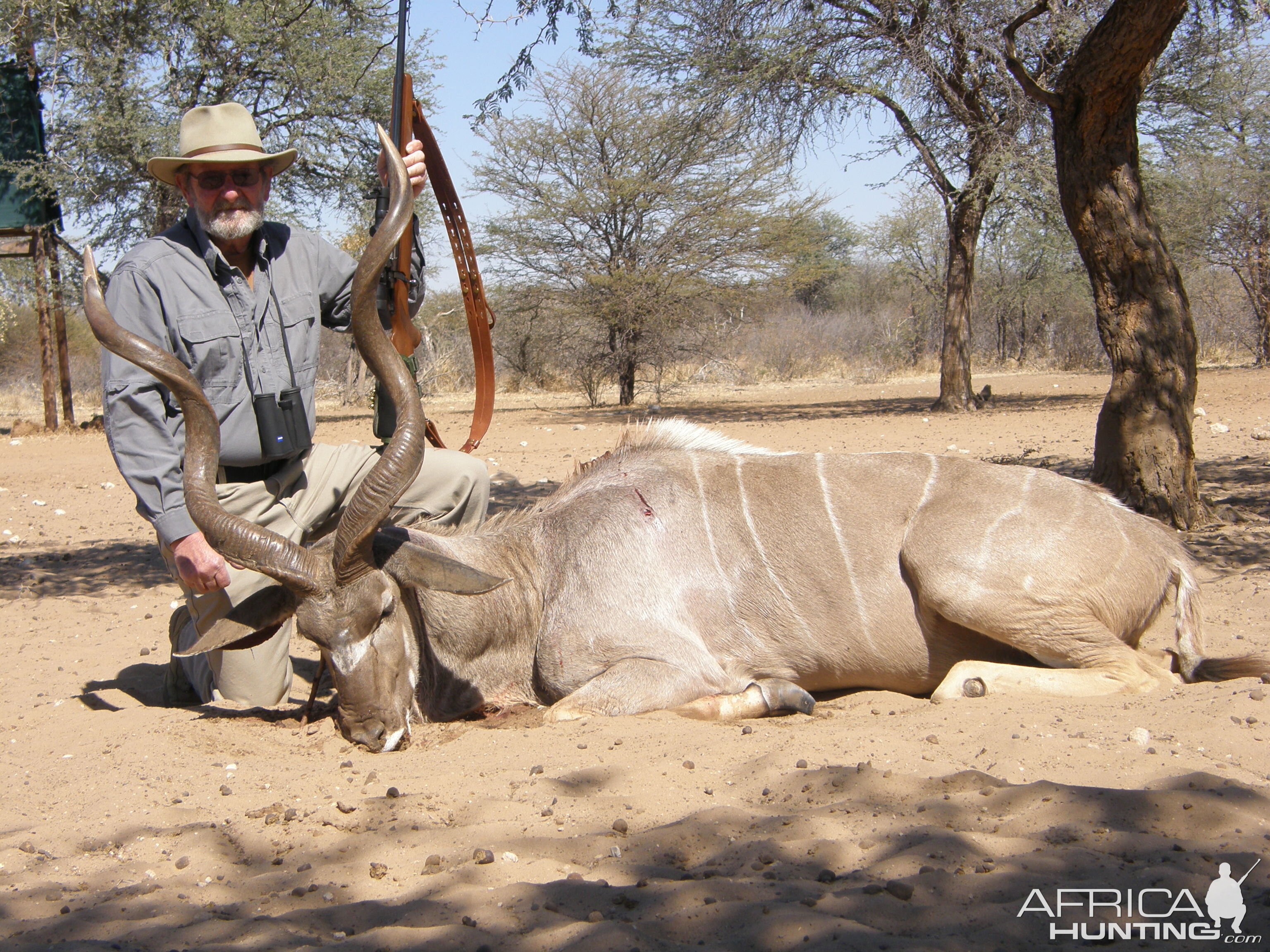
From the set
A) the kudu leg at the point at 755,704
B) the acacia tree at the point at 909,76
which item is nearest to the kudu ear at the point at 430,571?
the kudu leg at the point at 755,704

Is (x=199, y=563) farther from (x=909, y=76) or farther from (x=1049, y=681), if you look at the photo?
(x=909, y=76)

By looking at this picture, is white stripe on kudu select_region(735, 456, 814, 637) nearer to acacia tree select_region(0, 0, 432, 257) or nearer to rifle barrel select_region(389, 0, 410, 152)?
rifle barrel select_region(389, 0, 410, 152)

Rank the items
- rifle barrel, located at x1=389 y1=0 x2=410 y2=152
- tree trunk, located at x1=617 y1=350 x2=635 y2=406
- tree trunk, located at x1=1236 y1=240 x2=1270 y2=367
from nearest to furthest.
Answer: rifle barrel, located at x1=389 y1=0 x2=410 y2=152 < tree trunk, located at x1=617 y1=350 x2=635 y2=406 < tree trunk, located at x1=1236 y1=240 x2=1270 y2=367

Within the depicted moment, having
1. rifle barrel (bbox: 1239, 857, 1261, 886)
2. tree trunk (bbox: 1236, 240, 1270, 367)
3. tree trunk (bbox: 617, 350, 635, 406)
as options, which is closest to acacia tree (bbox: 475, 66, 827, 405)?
tree trunk (bbox: 617, 350, 635, 406)

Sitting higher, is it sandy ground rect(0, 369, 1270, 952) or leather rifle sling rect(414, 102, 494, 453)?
leather rifle sling rect(414, 102, 494, 453)

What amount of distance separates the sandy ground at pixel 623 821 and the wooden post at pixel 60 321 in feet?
45.4

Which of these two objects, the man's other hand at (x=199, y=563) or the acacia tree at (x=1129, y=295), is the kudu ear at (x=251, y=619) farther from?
the acacia tree at (x=1129, y=295)

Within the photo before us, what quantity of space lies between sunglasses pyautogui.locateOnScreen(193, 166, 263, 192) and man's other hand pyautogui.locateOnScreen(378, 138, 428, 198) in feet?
1.74

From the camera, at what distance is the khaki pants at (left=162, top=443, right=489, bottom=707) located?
180 inches

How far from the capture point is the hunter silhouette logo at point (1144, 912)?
2.22 metres

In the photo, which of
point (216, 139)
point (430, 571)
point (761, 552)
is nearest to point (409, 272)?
point (216, 139)

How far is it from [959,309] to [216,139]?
45.7 ft

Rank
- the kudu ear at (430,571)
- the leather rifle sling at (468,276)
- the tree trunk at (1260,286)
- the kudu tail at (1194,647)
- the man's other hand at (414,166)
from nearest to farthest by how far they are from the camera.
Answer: the kudu ear at (430,571) < the kudu tail at (1194,647) < the man's other hand at (414,166) < the leather rifle sling at (468,276) < the tree trunk at (1260,286)

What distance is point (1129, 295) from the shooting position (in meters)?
6.58
